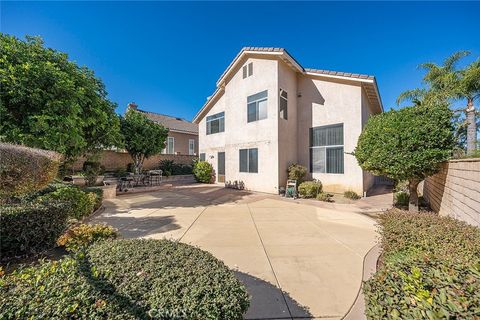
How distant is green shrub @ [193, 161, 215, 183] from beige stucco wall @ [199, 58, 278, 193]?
542mm

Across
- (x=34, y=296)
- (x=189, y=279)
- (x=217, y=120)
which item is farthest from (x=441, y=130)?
(x=217, y=120)

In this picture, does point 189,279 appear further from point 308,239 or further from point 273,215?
point 273,215

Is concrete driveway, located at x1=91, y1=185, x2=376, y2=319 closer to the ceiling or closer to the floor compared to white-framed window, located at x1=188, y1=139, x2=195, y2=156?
closer to the floor

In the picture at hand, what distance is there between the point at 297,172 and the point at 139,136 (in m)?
11.0

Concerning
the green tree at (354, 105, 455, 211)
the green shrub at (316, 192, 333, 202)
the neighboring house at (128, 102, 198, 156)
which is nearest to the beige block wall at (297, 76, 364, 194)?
the green shrub at (316, 192, 333, 202)

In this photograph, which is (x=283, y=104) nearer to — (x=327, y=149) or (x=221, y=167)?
(x=327, y=149)

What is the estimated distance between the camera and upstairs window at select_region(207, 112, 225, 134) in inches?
660

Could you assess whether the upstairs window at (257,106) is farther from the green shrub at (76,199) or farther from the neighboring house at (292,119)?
the green shrub at (76,199)

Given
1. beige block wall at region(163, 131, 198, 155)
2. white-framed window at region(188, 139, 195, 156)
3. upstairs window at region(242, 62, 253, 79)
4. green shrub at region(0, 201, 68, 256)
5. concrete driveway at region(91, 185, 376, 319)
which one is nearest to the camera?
concrete driveway at region(91, 185, 376, 319)

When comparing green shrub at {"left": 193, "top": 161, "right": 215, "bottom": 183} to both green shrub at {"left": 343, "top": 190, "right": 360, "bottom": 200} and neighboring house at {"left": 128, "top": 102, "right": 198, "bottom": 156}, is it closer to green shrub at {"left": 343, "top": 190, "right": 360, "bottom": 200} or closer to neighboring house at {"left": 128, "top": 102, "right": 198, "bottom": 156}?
neighboring house at {"left": 128, "top": 102, "right": 198, "bottom": 156}

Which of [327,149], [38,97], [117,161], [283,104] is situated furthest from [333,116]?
[117,161]

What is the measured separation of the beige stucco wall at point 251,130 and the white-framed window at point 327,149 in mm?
2728

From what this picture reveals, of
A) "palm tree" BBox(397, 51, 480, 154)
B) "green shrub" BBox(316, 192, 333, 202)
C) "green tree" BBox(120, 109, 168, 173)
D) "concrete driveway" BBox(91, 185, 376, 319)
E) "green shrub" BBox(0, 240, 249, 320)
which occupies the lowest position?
"concrete driveway" BBox(91, 185, 376, 319)

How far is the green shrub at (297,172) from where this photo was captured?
38.2 ft
